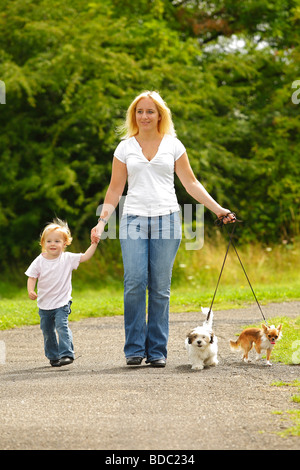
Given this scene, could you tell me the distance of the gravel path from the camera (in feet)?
13.6

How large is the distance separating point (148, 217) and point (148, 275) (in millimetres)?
503

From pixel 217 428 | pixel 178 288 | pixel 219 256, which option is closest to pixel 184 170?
pixel 217 428

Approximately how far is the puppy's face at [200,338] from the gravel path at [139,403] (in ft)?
0.69

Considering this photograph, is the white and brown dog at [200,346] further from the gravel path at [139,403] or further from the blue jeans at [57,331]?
the blue jeans at [57,331]

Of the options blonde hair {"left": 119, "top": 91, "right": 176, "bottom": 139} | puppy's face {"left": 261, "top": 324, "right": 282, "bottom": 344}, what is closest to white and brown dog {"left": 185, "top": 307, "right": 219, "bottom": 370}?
puppy's face {"left": 261, "top": 324, "right": 282, "bottom": 344}

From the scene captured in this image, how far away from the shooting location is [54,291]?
675 cm

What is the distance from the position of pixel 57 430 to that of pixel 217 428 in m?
0.87

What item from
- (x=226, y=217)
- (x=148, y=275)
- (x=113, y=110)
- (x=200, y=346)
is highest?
(x=113, y=110)

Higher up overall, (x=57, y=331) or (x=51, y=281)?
(x=51, y=281)

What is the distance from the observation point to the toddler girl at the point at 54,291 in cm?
671

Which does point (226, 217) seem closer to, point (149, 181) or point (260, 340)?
point (149, 181)

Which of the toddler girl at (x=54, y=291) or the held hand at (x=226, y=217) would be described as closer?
the held hand at (x=226, y=217)

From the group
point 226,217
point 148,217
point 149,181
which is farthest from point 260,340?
point 149,181

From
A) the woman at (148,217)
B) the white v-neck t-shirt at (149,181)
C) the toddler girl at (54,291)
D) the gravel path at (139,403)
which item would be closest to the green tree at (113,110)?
the toddler girl at (54,291)
